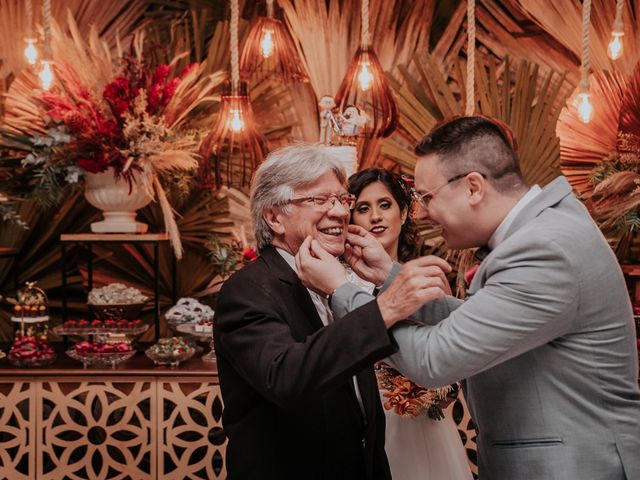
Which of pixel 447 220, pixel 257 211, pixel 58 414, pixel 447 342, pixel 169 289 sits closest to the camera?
pixel 447 342

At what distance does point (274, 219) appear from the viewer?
230 cm

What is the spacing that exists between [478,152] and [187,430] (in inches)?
89.5

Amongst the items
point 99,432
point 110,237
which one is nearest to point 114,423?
point 99,432

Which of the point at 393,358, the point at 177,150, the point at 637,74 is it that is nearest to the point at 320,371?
the point at 393,358

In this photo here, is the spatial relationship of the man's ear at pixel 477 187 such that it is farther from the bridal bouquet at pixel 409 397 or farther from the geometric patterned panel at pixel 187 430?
the geometric patterned panel at pixel 187 430

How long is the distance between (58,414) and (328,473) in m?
2.15

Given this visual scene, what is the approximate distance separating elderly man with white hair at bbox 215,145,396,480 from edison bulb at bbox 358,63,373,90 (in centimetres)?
187

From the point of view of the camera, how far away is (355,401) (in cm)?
218

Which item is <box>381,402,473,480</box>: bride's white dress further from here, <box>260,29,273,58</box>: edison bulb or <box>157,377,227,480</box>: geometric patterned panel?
<box>260,29,273,58</box>: edison bulb

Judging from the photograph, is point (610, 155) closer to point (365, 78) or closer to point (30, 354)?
point (365, 78)

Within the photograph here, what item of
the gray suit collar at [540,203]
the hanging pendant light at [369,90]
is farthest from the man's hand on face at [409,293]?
the hanging pendant light at [369,90]

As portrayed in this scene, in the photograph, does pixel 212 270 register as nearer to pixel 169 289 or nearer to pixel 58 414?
pixel 169 289

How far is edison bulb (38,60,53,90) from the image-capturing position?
3.72 metres

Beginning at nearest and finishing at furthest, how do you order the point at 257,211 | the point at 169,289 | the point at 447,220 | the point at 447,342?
the point at 447,342 → the point at 447,220 → the point at 257,211 → the point at 169,289
